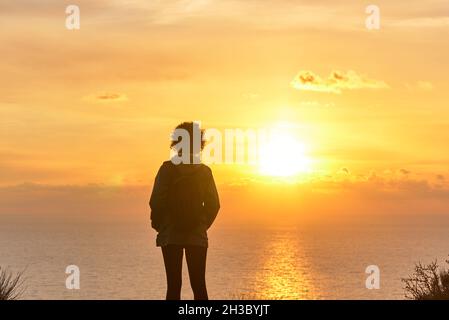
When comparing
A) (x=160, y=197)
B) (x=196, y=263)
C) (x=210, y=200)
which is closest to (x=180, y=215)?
(x=160, y=197)

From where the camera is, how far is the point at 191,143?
1120cm

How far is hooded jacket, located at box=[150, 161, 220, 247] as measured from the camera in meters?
11.2

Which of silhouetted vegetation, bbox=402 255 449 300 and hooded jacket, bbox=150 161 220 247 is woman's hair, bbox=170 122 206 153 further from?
silhouetted vegetation, bbox=402 255 449 300

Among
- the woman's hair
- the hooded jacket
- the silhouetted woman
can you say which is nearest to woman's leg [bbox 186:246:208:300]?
the silhouetted woman

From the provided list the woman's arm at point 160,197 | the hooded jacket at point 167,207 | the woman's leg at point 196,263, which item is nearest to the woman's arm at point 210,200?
the hooded jacket at point 167,207

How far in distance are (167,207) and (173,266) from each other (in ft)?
2.52

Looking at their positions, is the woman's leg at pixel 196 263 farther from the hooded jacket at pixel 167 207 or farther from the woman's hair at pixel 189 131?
the woman's hair at pixel 189 131

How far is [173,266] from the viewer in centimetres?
1130

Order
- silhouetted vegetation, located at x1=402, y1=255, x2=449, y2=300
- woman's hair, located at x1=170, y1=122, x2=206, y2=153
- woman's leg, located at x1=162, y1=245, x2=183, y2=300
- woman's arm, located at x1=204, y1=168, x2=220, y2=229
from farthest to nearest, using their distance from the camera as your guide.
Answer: silhouetted vegetation, located at x1=402, y1=255, x2=449, y2=300 → woman's arm, located at x1=204, y1=168, x2=220, y2=229 → woman's leg, located at x1=162, y1=245, x2=183, y2=300 → woman's hair, located at x1=170, y1=122, x2=206, y2=153
